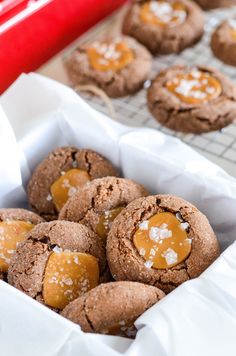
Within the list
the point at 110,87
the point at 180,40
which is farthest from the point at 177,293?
the point at 180,40

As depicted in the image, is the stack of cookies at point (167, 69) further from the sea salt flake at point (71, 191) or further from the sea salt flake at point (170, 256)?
the sea salt flake at point (170, 256)

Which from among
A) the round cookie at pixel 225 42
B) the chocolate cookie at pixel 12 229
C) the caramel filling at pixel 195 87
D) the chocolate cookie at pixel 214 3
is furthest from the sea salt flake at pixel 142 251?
the chocolate cookie at pixel 214 3

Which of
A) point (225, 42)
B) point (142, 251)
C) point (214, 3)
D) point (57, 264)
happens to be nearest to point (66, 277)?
point (57, 264)

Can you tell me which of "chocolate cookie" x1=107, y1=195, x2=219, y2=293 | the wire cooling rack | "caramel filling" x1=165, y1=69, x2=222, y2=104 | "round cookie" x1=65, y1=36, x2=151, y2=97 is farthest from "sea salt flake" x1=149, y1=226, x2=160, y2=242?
"round cookie" x1=65, y1=36, x2=151, y2=97

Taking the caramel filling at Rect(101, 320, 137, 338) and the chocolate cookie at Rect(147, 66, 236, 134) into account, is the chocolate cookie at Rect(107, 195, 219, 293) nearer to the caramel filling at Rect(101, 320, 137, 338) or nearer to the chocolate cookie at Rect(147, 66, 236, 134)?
the caramel filling at Rect(101, 320, 137, 338)

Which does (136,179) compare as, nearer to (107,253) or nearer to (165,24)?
(107,253)

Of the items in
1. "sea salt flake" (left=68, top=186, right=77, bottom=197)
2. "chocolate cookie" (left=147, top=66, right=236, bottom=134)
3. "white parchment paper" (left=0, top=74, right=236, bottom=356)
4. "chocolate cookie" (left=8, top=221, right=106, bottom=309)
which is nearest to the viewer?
"white parchment paper" (left=0, top=74, right=236, bottom=356)

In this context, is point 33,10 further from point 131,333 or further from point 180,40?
point 131,333
